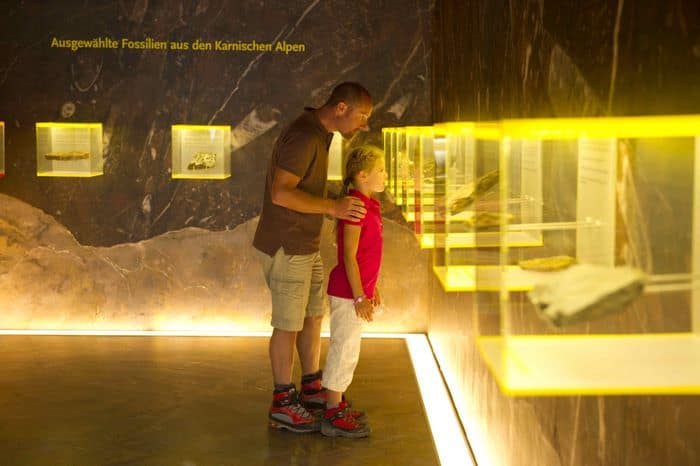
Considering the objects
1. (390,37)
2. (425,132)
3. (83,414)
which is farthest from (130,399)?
(390,37)

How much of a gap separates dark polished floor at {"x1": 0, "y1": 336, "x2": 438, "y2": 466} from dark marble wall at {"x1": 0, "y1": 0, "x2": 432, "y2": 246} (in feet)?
3.32

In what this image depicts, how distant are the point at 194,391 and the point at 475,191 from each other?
320 centimetres

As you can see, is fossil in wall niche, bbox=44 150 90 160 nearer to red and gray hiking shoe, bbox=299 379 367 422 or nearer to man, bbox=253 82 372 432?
man, bbox=253 82 372 432

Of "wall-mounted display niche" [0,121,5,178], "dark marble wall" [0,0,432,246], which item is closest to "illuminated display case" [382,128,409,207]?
"dark marble wall" [0,0,432,246]

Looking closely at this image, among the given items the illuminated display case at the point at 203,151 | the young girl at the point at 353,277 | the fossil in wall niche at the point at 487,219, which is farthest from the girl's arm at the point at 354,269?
the illuminated display case at the point at 203,151

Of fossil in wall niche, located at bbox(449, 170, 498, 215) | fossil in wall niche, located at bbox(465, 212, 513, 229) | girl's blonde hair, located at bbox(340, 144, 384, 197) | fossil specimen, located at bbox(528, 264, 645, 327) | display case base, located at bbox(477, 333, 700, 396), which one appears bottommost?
display case base, located at bbox(477, 333, 700, 396)

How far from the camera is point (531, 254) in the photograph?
1.79 meters

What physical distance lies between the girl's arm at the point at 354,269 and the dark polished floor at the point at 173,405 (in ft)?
2.14

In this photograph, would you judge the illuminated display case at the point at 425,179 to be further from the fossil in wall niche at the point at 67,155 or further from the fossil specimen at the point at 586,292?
the fossil in wall niche at the point at 67,155

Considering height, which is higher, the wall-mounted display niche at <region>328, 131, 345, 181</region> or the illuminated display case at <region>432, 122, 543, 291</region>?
the wall-mounted display niche at <region>328, 131, 345, 181</region>

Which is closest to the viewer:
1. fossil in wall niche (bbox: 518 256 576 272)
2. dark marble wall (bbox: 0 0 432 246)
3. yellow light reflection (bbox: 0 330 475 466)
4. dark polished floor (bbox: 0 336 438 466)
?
fossil in wall niche (bbox: 518 256 576 272)

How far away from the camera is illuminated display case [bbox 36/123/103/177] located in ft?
21.9

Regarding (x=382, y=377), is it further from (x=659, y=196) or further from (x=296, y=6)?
(x=659, y=196)

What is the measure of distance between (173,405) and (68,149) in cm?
258
